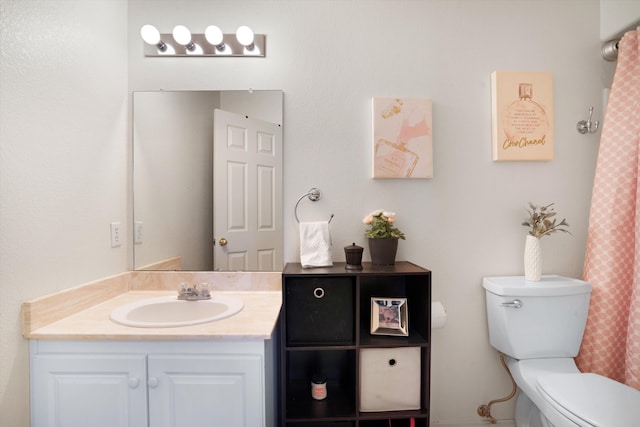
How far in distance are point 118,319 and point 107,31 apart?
51.3 inches

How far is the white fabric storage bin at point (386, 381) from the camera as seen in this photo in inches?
55.1

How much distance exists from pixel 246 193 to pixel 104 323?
0.80 meters

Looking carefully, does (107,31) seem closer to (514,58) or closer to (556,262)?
(514,58)

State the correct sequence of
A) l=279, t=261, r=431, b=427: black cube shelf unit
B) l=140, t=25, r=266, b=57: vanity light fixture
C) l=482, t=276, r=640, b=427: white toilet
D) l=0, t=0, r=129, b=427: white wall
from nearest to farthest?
1. l=0, t=0, r=129, b=427: white wall
2. l=279, t=261, r=431, b=427: black cube shelf unit
3. l=482, t=276, r=640, b=427: white toilet
4. l=140, t=25, r=266, b=57: vanity light fixture

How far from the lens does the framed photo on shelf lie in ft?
4.75

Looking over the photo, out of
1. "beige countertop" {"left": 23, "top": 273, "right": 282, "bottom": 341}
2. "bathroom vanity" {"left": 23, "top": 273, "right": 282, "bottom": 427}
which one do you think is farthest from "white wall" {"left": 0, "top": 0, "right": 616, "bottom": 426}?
"bathroom vanity" {"left": 23, "top": 273, "right": 282, "bottom": 427}

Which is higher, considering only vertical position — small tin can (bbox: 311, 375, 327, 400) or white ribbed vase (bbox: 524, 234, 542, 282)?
white ribbed vase (bbox: 524, 234, 542, 282)

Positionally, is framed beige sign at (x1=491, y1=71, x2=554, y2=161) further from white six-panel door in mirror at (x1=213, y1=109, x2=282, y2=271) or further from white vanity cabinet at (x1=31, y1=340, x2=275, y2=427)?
white vanity cabinet at (x1=31, y1=340, x2=275, y2=427)

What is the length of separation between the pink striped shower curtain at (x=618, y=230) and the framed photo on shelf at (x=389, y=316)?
96 cm

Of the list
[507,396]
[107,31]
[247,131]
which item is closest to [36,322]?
[247,131]

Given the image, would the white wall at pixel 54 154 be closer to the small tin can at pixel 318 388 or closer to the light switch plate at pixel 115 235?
the light switch plate at pixel 115 235

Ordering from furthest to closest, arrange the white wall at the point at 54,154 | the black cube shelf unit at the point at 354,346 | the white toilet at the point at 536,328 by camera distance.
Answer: the white toilet at the point at 536,328, the black cube shelf unit at the point at 354,346, the white wall at the point at 54,154

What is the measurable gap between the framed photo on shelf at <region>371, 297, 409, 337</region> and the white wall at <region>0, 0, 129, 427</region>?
A: 126 centimetres

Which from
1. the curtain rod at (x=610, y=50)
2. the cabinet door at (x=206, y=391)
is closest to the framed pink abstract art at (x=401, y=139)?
the curtain rod at (x=610, y=50)
